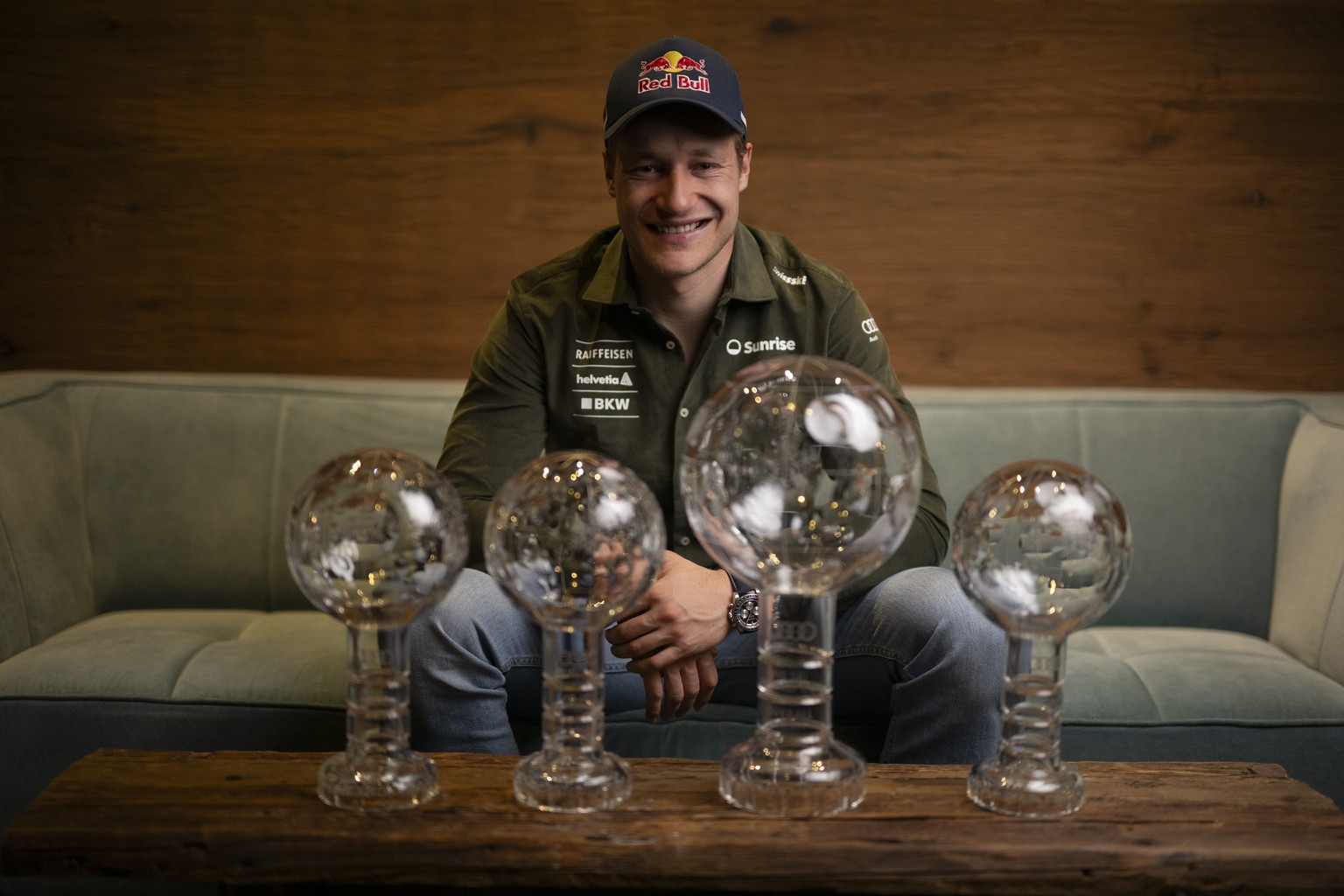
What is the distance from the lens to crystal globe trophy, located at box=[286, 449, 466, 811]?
997mm

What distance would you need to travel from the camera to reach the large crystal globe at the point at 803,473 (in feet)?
3.28

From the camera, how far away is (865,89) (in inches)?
99.0

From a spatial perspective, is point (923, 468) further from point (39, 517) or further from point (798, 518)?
point (39, 517)

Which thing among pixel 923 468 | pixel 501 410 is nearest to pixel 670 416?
pixel 501 410

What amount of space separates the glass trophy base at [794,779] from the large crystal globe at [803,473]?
0.13 metres

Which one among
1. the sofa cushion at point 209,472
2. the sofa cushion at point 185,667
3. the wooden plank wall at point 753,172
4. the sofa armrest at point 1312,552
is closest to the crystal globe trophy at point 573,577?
the sofa cushion at point 185,667

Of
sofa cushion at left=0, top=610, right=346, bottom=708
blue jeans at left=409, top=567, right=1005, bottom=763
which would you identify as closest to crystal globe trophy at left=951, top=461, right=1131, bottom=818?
blue jeans at left=409, top=567, right=1005, bottom=763

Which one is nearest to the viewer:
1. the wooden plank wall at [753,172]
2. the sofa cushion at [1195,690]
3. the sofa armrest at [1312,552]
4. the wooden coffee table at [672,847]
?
the wooden coffee table at [672,847]

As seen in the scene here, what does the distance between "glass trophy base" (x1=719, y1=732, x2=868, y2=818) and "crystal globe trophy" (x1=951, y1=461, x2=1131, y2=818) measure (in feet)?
0.36

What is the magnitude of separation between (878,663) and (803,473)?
0.63 meters

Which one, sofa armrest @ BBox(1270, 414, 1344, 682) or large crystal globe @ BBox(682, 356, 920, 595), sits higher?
large crystal globe @ BBox(682, 356, 920, 595)

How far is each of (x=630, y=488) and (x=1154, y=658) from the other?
115 cm

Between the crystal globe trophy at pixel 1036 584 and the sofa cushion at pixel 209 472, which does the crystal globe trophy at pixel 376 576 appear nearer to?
the crystal globe trophy at pixel 1036 584

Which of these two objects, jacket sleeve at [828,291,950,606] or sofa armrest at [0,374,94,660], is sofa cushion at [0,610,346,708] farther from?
jacket sleeve at [828,291,950,606]
